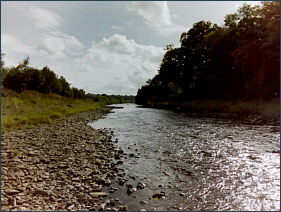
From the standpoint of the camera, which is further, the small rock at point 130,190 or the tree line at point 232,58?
the tree line at point 232,58

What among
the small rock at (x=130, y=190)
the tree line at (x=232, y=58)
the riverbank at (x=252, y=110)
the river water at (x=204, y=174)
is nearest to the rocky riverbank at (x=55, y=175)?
the small rock at (x=130, y=190)

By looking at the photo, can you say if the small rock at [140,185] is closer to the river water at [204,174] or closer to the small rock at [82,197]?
the river water at [204,174]

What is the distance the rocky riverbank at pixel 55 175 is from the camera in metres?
5.59

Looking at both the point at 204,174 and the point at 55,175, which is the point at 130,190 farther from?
the point at 204,174

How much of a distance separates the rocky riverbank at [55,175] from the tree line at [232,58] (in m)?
28.0

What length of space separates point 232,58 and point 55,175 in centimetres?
4343

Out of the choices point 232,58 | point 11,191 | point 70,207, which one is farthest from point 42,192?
point 232,58

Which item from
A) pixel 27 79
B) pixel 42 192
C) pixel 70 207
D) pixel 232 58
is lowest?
pixel 70 207

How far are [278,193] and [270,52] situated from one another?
25925mm

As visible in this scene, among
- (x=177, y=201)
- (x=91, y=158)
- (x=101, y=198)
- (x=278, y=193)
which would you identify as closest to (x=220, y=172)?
(x=278, y=193)

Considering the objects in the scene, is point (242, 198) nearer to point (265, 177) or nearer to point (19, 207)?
point (265, 177)

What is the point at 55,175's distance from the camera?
293 inches

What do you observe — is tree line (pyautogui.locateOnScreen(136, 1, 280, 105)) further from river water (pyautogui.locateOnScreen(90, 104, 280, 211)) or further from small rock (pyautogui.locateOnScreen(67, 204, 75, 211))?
small rock (pyautogui.locateOnScreen(67, 204, 75, 211))

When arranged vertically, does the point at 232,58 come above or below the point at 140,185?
above
